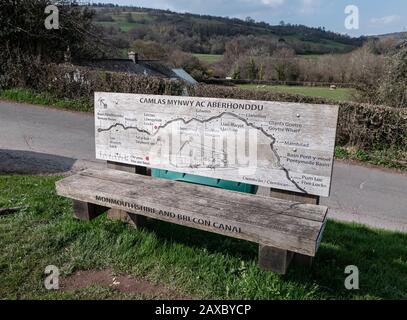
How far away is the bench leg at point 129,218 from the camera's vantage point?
371cm

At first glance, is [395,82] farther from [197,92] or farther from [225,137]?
[225,137]

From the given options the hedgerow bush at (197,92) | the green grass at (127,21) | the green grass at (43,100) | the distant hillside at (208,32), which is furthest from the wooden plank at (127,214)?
the green grass at (127,21)

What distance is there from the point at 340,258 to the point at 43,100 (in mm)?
13265

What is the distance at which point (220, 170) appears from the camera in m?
3.52

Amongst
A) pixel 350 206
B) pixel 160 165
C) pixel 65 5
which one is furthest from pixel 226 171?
pixel 65 5

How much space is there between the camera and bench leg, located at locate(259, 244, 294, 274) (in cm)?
268

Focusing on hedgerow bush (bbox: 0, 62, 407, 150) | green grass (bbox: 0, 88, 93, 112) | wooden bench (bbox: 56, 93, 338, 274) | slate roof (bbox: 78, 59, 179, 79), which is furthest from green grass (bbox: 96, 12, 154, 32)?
wooden bench (bbox: 56, 93, 338, 274)

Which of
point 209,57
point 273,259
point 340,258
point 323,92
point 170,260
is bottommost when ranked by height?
point 340,258

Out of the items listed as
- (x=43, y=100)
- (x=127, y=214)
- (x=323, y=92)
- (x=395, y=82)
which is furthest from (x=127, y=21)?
(x=127, y=214)

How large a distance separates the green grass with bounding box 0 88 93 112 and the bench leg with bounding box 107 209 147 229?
10.4 m

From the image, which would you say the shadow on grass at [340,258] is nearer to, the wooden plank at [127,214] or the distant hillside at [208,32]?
the wooden plank at [127,214]

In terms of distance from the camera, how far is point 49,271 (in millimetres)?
3000

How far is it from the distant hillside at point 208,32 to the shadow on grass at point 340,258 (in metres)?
48.9
